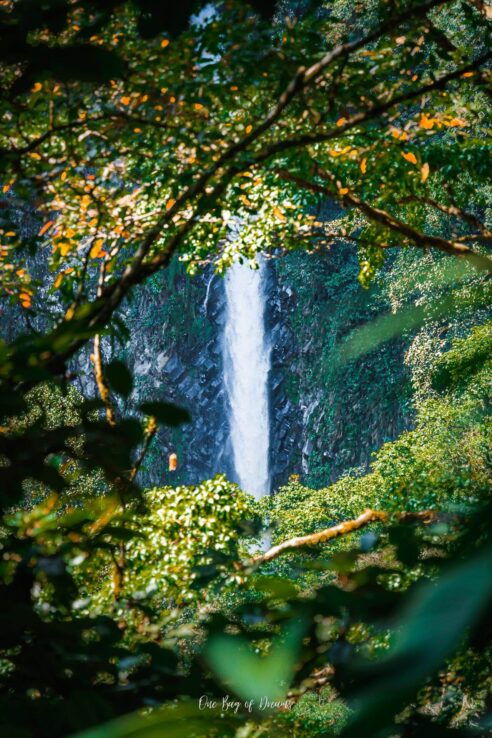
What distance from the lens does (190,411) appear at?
5.27ft

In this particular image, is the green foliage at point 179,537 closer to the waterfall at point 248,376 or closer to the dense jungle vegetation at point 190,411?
the dense jungle vegetation at point 190,411

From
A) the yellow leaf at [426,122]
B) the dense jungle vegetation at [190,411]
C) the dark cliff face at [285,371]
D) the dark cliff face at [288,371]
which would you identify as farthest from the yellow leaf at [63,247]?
the dark cliff face at [285,371]

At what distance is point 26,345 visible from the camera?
28.9 inches

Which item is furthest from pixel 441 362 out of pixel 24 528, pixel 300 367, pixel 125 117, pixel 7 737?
pixel 7 737

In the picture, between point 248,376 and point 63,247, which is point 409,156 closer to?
point 63,247

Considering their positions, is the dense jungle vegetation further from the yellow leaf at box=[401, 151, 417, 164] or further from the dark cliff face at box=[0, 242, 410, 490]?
the dark cliff face at box=[0, 242, 410, 490]

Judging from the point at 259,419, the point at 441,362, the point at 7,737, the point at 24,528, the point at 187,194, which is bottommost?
the point at 7,737

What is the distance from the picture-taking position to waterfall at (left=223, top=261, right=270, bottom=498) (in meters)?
13.1

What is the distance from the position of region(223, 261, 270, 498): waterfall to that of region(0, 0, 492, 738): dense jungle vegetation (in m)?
7.29

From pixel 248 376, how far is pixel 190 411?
1171 cm

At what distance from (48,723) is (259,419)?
1271 cm

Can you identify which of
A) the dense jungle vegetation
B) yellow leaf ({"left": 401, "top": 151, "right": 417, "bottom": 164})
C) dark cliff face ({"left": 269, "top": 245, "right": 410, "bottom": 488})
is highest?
dark cliff face ({"left": 269, "top": 245, "right": 410, "bottom": 488})

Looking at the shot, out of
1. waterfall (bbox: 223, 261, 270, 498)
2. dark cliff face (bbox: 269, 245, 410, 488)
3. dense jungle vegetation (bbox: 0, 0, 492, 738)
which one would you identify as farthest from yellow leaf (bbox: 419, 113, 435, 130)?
waterfall (bbox: 223, 261, 270, 498)

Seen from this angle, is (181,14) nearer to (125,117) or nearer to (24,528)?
(24,528)
